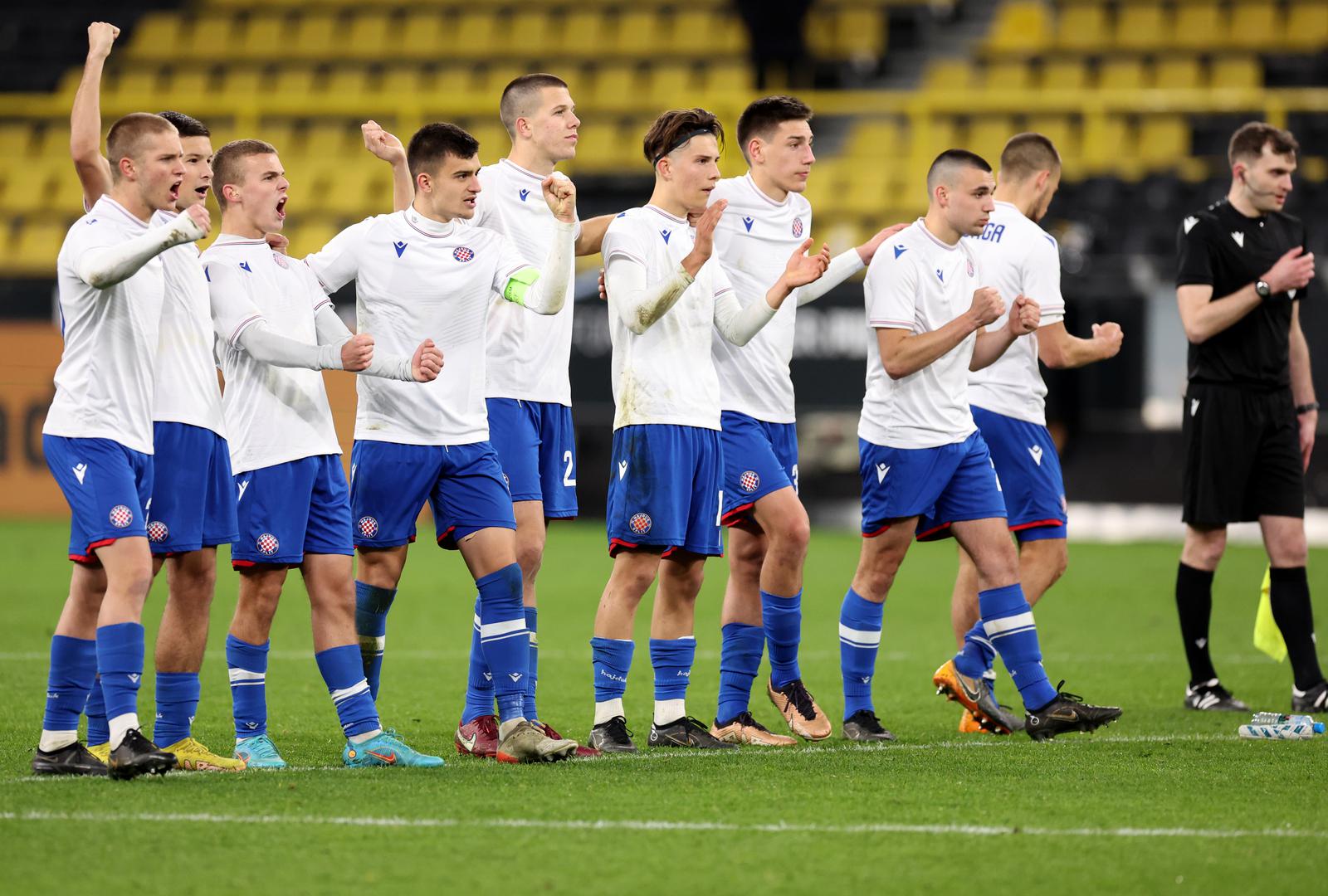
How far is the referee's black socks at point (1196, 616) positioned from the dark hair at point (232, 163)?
14.0 ft

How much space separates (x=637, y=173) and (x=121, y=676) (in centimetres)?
1274

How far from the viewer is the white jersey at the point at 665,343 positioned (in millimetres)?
6152

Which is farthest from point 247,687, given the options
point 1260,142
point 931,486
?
point 1260,142

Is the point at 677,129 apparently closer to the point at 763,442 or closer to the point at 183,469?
the point at 763,442

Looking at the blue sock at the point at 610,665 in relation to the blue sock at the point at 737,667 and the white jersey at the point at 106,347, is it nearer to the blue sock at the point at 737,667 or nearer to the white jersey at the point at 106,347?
the blue sock at the point at 737,667

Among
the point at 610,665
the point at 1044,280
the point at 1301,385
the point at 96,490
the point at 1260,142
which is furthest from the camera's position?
the point at 1301,385

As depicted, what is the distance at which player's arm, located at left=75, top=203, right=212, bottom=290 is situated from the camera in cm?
518

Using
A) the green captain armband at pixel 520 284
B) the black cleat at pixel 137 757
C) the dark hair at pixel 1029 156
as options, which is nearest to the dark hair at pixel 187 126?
the green captain armband at pixel 520 284

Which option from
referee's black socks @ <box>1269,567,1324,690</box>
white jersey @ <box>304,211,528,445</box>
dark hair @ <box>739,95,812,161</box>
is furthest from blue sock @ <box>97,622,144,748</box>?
referee's black socks @ <box>1269,567,1324,690</box>

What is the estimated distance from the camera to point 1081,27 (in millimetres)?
19578

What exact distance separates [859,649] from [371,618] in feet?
5.93

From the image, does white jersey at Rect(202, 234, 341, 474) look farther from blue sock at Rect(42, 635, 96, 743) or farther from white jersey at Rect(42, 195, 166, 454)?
blue sock at Rect(42, 635, 96, 743)

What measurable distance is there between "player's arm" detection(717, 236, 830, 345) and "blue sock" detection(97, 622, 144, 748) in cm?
222

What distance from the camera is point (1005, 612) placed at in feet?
21.3
